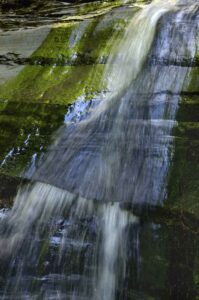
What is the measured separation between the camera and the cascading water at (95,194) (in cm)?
346

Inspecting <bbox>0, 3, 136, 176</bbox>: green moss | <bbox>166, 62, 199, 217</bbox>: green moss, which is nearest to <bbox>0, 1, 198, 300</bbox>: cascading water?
<bbox>166, 62, 199, 217</bbox>: green moss

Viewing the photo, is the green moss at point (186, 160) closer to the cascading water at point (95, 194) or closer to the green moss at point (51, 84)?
the cascading water at point (95, 194)

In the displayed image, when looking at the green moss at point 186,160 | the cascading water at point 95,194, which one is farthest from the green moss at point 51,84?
the green moss at point 186,160

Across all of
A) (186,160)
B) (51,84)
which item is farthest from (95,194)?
(51,84)

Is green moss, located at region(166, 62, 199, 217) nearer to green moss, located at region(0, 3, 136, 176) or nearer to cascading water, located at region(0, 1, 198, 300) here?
cascading water, located at region(0, 1, 198, 300)

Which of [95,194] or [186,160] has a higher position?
[186,160]

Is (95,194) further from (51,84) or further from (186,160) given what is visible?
(51,84)

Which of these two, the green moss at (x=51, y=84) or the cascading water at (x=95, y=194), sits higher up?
the green moss at (x=51, y=84)

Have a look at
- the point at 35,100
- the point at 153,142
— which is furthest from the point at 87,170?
the point at 35,100

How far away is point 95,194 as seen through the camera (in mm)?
3762

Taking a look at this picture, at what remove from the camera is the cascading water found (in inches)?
136

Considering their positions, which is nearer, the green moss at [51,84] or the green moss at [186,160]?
the green moss at [186,160]

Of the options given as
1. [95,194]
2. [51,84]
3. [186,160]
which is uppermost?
[51,84]

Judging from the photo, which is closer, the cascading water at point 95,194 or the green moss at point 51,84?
the cascading water at point 95,194
